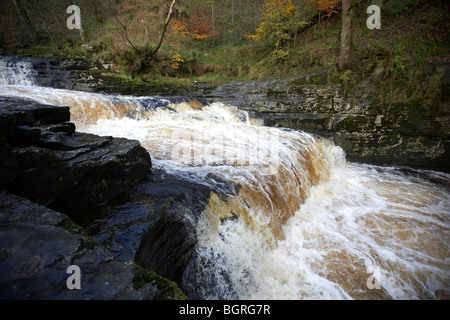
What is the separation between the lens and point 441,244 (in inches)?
142

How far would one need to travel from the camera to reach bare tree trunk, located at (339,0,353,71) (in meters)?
7.80

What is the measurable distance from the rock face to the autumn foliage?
1587 centimetres

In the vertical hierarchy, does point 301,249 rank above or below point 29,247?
below

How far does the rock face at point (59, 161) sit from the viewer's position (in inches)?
83.2

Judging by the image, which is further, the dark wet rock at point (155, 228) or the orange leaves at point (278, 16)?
the orange leaves at point (278, 16)

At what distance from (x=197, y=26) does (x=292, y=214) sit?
17780 mm

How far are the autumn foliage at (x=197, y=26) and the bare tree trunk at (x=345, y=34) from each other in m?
10.9

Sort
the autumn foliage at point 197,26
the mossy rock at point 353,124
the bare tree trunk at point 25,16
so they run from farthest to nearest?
the autumn foliage at point 197,26 < the bare tree trunk at point 25,16 < the mossy rock at point 353,124

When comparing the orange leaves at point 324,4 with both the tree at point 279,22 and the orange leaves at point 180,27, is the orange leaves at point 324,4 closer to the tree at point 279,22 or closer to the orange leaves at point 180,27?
the tree at point 279,22

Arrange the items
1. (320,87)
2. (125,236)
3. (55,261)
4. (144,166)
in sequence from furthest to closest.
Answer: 1. (320,87)
2. (144,166)
3. (125,236)
4. (55,261)

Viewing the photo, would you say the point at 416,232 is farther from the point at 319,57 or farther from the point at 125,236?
the point at 319,57

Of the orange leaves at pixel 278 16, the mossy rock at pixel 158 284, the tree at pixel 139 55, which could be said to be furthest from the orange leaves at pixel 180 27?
the mossy rock at pixel 158 284
